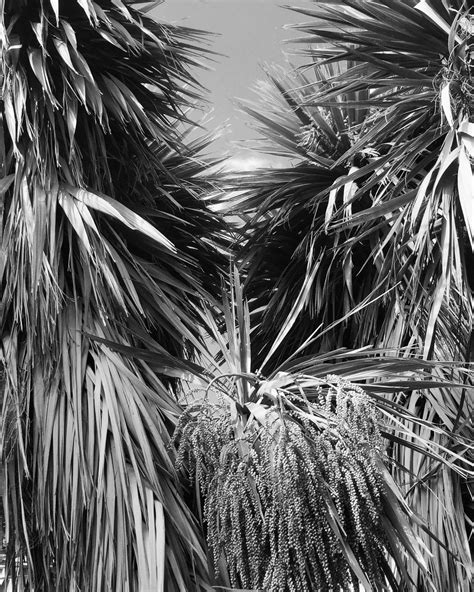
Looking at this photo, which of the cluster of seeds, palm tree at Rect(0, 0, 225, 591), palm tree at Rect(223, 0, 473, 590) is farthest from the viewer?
palm tree at Rect(223, 0, 473, 590)

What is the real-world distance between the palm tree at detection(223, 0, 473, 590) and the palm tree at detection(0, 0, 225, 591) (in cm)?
58

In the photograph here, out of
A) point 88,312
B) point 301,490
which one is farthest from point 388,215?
point 301,490

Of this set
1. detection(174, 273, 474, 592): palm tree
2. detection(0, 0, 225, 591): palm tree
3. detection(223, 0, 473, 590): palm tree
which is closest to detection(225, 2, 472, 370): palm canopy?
detection(223, 0, 473, 590): palm tree

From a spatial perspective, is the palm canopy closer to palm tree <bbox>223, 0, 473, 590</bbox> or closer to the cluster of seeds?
palm tree <bbox>223, 0, 473, 590</bbox>

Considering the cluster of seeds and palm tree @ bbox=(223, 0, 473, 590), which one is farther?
palm tree @ bbox=(223, 0, 473, 590)

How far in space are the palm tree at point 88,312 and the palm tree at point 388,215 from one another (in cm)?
58

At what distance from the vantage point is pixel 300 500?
8.11 ft

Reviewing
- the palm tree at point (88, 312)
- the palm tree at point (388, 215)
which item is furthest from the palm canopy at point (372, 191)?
the palm tree at point (88, 312)

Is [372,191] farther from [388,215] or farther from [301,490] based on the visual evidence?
[301,490]

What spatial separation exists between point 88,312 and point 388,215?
1591mm

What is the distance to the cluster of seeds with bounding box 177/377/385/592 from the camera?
2.48 metres

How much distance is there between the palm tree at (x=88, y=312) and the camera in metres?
2.75

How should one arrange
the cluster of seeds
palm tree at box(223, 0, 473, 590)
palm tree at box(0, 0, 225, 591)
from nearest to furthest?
1. the cluster of seeds
2. palm tree at box(0, 0, 225, 591)
3. palm tree at box(223, 0, 473, 590)

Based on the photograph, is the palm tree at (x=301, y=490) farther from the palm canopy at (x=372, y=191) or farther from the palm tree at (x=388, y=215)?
the palm canopy at (x=372, y=191)
